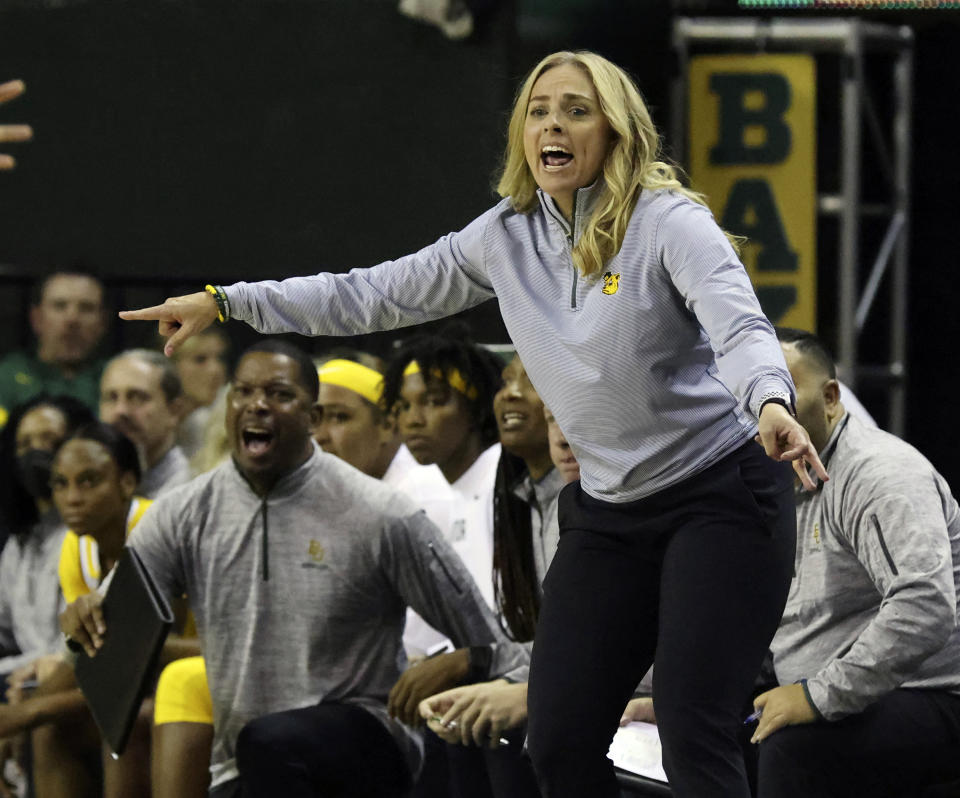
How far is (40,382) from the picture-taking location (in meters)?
5.95

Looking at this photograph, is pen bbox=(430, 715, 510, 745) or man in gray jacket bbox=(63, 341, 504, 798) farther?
man in gray jacket bbox=(63, 341, 504, 798)

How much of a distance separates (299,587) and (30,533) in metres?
1.35

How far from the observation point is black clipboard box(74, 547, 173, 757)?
337 centimetres

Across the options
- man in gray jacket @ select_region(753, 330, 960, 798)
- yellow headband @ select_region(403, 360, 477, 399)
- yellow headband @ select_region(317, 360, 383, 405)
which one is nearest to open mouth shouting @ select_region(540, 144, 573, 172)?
man in gray jacket @ select_region(753, 330, 960, 798)

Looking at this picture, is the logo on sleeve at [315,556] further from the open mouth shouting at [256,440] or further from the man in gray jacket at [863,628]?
the man in gray jacket at [863,628]

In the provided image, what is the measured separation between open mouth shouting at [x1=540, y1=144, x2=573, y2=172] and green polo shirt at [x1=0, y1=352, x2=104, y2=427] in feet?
11.1

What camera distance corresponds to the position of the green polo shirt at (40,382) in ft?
18.8

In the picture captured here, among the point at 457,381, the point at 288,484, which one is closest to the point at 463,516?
the point at 457,381

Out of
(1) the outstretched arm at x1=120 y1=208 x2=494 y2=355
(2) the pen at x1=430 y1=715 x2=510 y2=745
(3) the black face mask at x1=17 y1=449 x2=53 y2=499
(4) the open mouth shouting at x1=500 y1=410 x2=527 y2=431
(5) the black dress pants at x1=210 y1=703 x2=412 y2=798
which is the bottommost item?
(5) the black dress pants at x1=210 y1=703 x2=412 y2=798

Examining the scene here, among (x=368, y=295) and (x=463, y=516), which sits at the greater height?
(x=368, y=295)

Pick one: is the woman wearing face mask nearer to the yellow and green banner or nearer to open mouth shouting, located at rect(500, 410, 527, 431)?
open mouth shouting, located at rect(500, 410, 527, 431)

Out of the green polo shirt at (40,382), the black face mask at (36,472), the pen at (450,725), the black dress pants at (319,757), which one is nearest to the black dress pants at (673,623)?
the pen at (450,725)

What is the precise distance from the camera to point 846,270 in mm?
6195

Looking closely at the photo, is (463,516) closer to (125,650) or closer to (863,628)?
(125,650)
